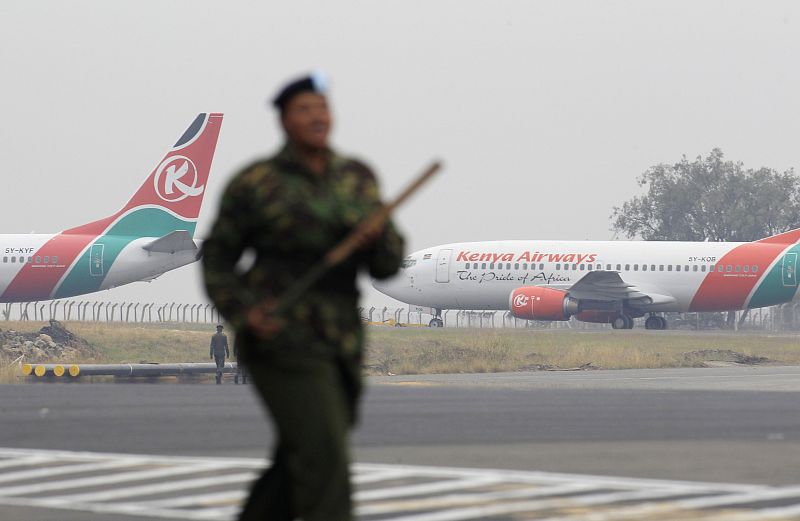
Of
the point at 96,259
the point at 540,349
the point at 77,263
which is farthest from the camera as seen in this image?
the point at 77,263

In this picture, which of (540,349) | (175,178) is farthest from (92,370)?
(175,178)

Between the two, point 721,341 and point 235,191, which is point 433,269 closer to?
point 721,341

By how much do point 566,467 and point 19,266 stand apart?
43012mm

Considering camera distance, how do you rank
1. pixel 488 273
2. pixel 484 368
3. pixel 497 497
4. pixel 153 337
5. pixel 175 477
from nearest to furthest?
pixel 497 497 < pixel 175 477 < pixel 484 368 < pixel 153 337 < pixel 488 273

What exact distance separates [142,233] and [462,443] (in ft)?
130

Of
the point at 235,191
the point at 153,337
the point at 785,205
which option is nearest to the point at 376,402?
the point at 235,191

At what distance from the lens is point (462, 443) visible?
33.9 feet

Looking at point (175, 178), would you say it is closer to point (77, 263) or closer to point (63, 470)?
point (77, 263)

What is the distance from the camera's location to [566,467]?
8.97 metres

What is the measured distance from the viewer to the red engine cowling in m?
55.0

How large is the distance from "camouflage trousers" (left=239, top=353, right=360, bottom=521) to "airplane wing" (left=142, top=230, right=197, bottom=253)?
136 feet

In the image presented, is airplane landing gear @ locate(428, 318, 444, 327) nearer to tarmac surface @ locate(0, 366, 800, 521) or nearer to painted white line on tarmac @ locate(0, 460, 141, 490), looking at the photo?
tarmac surface @ locate(0, 366, 800, 521)

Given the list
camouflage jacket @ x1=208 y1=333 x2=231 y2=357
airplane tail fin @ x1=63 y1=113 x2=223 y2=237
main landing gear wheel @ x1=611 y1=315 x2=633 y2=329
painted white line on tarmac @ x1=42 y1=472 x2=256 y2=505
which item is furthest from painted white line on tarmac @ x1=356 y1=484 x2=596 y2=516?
main landing gear wheel @ x1=611 y1=315 x2=633 y2=329

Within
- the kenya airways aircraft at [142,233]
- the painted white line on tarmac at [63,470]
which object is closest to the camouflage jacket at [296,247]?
the painted white line on tarmac at [63,470]
